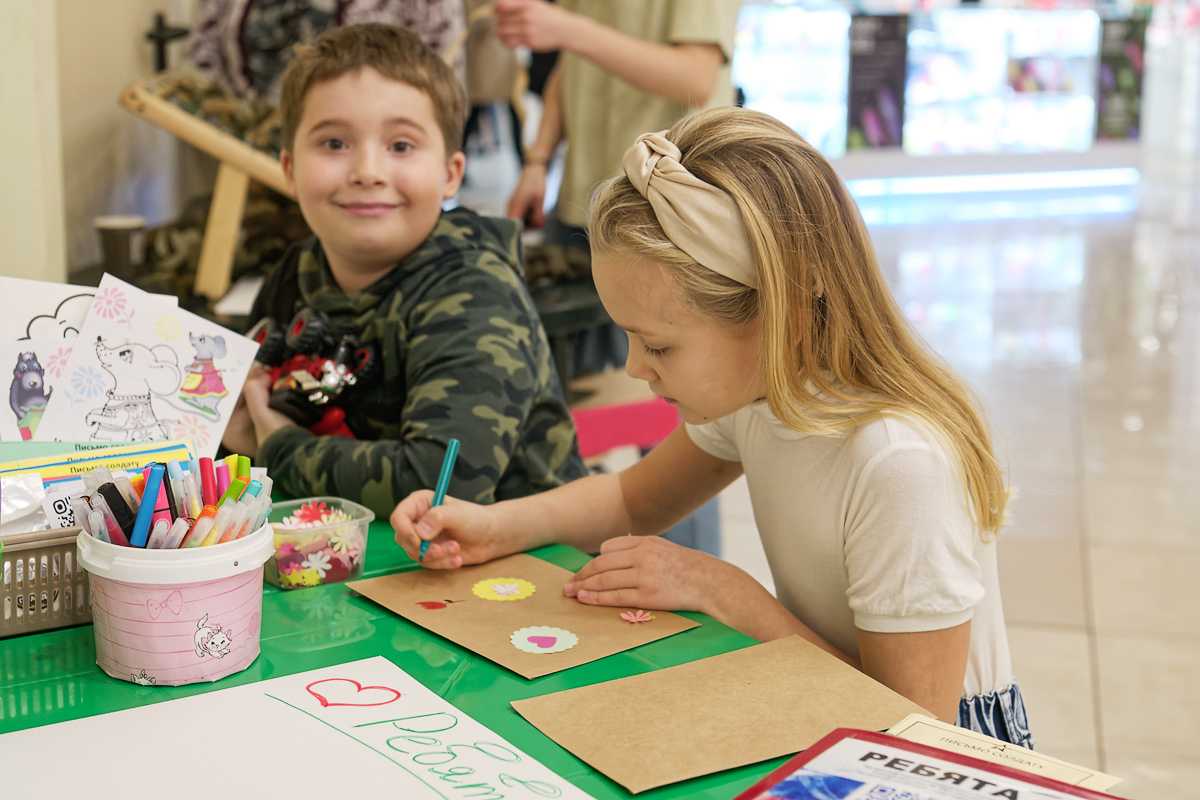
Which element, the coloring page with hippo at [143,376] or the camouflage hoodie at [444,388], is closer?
the coloring page with hippo at [143,376]

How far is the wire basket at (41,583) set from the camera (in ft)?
2.99

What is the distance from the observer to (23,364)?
1.02 m

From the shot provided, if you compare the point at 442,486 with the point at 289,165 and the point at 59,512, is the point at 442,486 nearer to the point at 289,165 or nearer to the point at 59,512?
the point at 59,512

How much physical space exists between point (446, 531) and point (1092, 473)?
108 inches

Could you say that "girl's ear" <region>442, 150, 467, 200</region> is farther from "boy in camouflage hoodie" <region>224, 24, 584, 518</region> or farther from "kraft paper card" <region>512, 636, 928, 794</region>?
"kraft paper card" <region>512, 636, 928, 794</region>

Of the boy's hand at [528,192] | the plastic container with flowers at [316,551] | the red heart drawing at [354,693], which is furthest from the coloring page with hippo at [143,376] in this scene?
the boy's hand at [528,192]

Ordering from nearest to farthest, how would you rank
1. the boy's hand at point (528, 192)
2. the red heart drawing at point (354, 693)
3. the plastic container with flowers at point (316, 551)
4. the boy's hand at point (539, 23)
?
the red heart drawing at point (354, 693) → the plastic container with flowers at point (316, 551) → the boy's hand at point (539, 23) → the boy's hand at point (528, 192)

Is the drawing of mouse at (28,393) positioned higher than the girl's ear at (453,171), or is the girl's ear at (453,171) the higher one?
the girl's ear at (453,171)

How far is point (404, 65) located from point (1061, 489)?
2406mm

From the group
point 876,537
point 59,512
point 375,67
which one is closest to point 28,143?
point 375,67

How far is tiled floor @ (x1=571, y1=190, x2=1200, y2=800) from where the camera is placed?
7.18 feet

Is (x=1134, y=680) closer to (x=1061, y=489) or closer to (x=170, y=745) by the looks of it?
(x=1061, y=489)

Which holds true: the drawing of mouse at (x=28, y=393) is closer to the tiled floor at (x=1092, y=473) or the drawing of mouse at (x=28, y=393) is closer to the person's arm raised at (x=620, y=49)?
the tiled floor at (x=1092, y=473)

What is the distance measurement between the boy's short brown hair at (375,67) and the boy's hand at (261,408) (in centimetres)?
32
